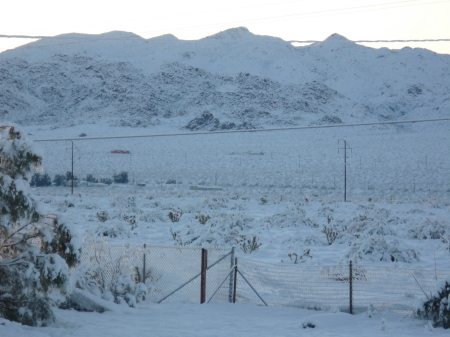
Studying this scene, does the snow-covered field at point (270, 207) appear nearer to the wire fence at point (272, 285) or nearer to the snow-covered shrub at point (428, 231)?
the snow-covered shrub at point (428, 231)

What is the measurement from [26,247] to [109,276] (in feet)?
11.2

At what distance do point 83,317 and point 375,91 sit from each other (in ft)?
477

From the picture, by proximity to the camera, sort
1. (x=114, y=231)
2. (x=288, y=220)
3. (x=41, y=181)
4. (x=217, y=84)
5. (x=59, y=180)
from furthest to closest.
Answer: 1. (x=217, y=84)
2. (x=59, y=180)
3. (x=41, y=181)
4. (x=288, y=220)
5. (x=114, y=231)

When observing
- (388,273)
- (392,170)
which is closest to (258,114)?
(392,170)

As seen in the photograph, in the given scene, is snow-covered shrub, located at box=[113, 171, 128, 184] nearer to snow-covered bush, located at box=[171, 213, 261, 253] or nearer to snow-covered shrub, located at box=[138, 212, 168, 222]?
snow-covered shrub, located at box=[138, 212, 168, 222]

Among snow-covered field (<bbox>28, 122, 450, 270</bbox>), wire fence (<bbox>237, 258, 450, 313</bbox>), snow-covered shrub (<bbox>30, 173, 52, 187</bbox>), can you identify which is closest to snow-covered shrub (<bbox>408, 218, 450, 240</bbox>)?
snow-covered field (<bbox>28, 122, 450, 270</bbox>)

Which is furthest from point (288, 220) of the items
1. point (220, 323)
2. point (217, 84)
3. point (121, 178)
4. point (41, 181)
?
point (217, 84)

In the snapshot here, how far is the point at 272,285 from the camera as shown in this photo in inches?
494

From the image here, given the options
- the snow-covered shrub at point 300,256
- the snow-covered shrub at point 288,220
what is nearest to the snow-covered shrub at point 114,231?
the snow-covered shrub at point 288,220

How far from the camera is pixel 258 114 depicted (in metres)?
117

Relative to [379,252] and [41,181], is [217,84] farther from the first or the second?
[379,252]

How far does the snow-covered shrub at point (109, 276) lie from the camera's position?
1046 centimetres

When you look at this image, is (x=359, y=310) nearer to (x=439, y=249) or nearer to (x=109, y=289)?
(x=109, y=289)

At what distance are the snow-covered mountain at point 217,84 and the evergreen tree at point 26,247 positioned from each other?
98673mm
